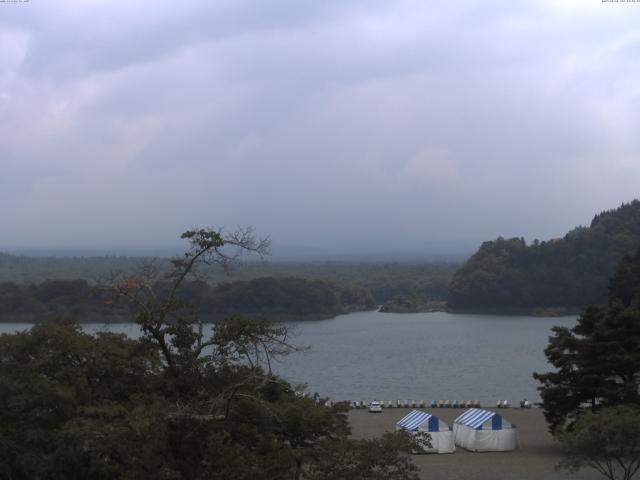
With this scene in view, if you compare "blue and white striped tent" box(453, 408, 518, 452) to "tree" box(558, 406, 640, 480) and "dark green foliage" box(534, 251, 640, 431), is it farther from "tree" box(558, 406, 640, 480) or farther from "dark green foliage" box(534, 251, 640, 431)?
"tree" box(558, 406, 640, 480)

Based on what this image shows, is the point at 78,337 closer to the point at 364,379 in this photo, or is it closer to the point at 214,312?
the point at 364,379

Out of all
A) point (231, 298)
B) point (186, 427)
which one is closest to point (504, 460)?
point (186, 427)

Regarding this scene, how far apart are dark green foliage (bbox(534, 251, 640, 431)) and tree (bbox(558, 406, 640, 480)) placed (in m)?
3.87

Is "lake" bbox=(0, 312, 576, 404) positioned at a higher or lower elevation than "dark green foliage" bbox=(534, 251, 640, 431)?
lower

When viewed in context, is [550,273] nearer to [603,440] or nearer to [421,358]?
[421,358]

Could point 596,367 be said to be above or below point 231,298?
above

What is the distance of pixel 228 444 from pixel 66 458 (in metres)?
2.86

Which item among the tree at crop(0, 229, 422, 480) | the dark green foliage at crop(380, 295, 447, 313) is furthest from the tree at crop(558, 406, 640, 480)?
the dark green foliage at crop(380, 295, 447, 313)

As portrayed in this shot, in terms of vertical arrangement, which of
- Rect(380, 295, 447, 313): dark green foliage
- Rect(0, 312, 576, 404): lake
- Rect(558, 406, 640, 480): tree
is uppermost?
Rect(558, 406, 640, 480): tree

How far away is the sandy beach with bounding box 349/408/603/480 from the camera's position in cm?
1672

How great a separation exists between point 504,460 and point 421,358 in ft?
84.9

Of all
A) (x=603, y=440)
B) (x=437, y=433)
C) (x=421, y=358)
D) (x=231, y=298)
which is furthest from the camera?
(x=231, y=298)

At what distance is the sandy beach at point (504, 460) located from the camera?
16.7 metres

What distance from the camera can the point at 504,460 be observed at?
60.7 feet
